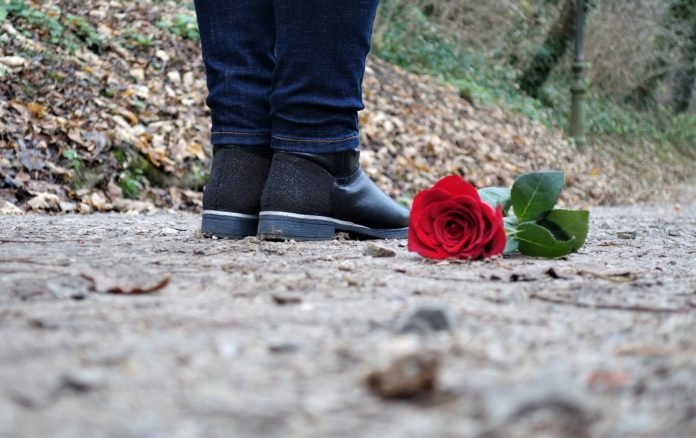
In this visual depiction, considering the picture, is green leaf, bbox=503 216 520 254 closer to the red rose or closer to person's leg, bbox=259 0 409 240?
the red rose

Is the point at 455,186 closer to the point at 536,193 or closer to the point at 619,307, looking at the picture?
the point at 536,193

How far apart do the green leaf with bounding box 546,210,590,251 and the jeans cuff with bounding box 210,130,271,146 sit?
80cm

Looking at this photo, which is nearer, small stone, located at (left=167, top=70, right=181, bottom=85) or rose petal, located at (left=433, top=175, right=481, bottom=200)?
rose petal, located at (left=433, top=175, right=481, bottom=200)

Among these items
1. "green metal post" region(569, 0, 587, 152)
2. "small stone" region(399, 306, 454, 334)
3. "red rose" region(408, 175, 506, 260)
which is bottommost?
"small stone" region(399, 306, 454, 334)

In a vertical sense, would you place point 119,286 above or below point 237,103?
below

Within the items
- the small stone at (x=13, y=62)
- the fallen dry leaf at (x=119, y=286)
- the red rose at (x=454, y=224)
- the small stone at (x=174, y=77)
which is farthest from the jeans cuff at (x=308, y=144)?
the small stone at (x=174, y=77)

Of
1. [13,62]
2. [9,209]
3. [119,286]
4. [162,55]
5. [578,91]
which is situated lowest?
[9,209]

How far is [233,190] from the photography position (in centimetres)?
199

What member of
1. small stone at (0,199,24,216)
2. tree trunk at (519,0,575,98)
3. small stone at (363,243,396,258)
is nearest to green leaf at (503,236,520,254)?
small stone at (363,243,396,258)

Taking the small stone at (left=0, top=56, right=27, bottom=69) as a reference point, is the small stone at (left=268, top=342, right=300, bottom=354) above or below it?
below

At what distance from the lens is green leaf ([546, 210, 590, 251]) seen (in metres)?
1.59

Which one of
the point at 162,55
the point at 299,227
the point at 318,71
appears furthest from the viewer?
the point at 162,55

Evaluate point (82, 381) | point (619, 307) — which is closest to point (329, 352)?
point (82, 381)

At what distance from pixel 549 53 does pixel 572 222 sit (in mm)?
9867
